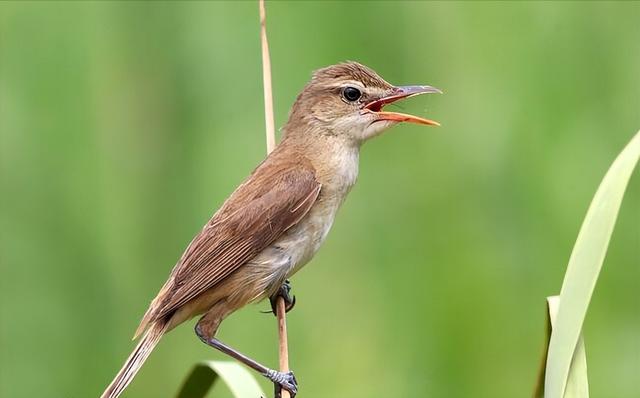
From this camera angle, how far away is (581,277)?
1.95 meters

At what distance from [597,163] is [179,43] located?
69.2 inches

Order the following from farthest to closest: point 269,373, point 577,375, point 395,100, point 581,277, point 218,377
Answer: point 395,100 < point 269,373 < point 218,377 < point 577,375 < point 581,277

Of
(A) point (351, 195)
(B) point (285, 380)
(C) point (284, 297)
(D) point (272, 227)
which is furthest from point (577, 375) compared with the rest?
(A) point (351, 195)

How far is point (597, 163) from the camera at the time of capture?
4195 millimetres

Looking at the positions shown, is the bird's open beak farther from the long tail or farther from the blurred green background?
the long tail

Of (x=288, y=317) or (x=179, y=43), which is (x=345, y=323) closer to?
(x=288, y=317)

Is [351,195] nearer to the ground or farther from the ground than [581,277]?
nearer to the ground

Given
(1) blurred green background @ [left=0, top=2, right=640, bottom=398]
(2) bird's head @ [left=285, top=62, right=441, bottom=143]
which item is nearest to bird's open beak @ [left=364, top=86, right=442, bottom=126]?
(2) bird's head @ [left=285, top=62, right=441, bottom=143]

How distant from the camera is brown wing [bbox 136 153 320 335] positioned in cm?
318

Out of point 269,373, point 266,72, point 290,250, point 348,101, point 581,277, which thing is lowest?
point 269,373

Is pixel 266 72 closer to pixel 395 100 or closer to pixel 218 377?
pixel 395 100

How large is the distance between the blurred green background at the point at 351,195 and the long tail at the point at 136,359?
2.64ft

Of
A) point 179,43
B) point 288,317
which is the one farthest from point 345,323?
point 179,43

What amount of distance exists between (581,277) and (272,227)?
1.46 metres
